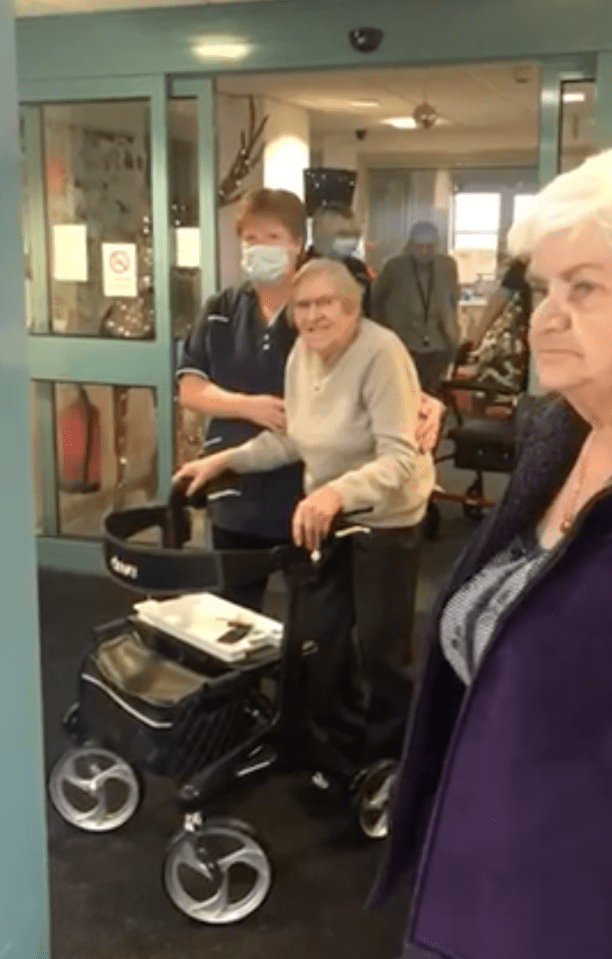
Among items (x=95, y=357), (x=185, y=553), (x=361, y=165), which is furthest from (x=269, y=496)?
(x=361, y=165)

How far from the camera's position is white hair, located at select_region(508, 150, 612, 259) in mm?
1150

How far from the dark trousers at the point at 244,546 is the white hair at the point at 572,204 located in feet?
5.08

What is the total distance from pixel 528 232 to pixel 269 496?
1.55 metres

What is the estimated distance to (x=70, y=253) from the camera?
4.60 meters

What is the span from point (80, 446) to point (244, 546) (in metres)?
2.27

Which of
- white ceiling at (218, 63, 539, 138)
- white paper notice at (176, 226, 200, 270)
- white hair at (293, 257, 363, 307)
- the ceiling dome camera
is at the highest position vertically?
white ceiling at (218, 63, 539, 138)

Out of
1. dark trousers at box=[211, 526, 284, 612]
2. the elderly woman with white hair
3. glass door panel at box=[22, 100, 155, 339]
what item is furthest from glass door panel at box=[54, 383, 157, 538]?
the elderly woman with white hair

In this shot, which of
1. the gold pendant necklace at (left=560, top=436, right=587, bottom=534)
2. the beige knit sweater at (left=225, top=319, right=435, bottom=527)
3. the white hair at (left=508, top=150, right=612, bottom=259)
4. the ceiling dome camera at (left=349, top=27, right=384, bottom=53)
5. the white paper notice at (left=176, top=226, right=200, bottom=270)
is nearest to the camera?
the white hair at (left=508, top=150, right=612, bottom=259)

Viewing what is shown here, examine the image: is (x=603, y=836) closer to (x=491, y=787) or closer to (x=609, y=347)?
(x=491, y=787)

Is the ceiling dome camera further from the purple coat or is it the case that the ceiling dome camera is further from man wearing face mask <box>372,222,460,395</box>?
the purple coat

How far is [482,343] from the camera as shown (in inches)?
228

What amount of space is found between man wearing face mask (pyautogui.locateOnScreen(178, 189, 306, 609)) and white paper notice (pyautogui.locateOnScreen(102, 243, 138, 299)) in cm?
178

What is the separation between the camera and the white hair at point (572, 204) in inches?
45.3

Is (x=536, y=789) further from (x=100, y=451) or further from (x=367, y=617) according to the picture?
(x=100, y=451)
